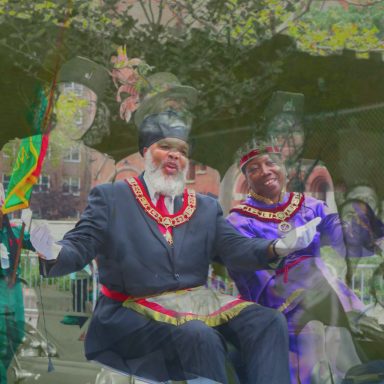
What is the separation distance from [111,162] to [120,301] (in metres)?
0.56

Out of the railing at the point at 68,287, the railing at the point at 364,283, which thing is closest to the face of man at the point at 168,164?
the railing at the point at 68,287

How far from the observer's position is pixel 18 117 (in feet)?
12.1

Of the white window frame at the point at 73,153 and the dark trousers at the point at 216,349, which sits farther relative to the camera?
the white window frame at the point at 73,153

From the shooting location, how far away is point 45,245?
347 centimetres

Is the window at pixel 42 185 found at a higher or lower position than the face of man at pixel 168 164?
lower

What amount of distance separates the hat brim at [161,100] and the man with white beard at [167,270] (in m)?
0.03

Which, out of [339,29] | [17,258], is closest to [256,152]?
[339,29]

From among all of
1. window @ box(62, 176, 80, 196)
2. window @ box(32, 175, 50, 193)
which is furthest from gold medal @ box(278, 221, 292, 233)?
window @ box(32, 175, 50, 193)

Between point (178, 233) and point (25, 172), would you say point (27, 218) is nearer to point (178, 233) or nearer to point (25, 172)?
point (25, 172)

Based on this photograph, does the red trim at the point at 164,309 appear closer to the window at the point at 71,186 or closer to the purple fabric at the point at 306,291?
the purple fabric at the point at 306,291

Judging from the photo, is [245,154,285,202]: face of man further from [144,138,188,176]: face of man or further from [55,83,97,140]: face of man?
[55,83,97,140]: face of man

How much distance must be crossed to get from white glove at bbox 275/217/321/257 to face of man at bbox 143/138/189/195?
0.45 metres

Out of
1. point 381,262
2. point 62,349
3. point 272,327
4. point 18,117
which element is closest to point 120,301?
point 62,349

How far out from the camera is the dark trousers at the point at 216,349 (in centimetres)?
350
